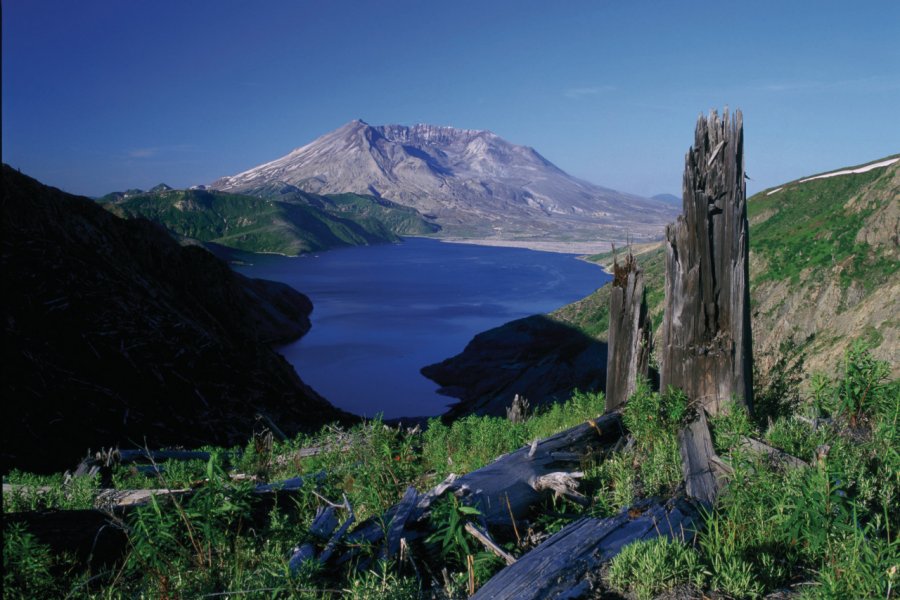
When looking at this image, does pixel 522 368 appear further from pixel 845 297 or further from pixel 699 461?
pixel 699 461

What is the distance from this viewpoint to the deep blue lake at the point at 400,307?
1780 inches

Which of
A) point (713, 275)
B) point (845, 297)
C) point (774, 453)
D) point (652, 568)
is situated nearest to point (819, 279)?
point (845, 297)

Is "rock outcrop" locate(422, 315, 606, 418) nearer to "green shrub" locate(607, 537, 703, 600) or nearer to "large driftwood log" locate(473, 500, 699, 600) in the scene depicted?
"large driftwood log" locate(473, 500, 699, 600)

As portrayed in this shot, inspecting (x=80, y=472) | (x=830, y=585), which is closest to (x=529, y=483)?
(x=830, y=585)

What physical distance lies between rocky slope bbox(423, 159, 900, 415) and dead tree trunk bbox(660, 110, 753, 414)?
3.06m

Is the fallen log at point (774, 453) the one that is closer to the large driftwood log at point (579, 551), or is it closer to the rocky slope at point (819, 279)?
the large driftwood log at point (579, 551)

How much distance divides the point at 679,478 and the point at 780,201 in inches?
1188

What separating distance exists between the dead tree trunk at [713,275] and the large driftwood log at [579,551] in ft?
7.68

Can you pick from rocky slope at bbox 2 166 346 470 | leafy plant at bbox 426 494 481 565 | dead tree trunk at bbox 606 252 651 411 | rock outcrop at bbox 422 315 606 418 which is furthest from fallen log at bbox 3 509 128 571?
rock outcrop at bbox 422 315 606 418

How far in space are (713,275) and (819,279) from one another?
613 inches

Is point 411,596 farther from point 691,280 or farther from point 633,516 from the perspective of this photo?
point 691,280

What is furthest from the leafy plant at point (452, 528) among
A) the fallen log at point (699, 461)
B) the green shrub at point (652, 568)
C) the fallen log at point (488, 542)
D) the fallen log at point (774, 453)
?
the fallen log at point (774, 453)

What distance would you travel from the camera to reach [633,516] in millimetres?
3748

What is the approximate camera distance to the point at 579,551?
333 centimetres
